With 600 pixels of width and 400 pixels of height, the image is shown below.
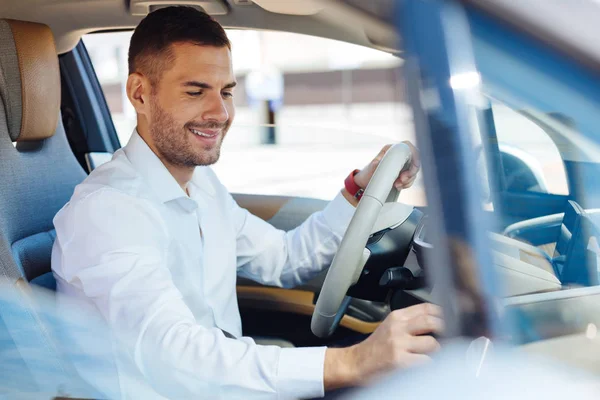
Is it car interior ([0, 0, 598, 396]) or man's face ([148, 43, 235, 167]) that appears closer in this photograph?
car interior ([0, 0, 598, 396])

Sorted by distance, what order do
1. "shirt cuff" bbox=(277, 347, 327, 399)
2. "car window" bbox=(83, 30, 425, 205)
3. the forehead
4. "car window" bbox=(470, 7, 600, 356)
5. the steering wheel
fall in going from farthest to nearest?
the forehead < "car window" bbox=(83, 30, 425, 205) < the steering wheel < "shirt cuff" bbox=(277, 347, 327, 399) < "car window" bbox=(470, 7, 600, 356)

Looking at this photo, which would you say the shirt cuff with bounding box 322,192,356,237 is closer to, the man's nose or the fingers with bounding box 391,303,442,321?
the man's nose

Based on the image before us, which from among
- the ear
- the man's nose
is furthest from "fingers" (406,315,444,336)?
the ear

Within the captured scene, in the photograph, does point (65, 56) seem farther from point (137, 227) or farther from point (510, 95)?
point (510, 95)

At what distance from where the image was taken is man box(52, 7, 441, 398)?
1185 mm

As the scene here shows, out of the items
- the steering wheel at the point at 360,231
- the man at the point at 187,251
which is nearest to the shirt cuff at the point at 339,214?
the man at the point at 187,251

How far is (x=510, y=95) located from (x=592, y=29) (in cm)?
13

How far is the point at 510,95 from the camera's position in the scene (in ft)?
2.85

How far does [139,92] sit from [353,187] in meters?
0.61

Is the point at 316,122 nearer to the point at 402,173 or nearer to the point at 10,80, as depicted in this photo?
the point at 10,80

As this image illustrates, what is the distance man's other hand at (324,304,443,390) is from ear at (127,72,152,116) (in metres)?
0.90

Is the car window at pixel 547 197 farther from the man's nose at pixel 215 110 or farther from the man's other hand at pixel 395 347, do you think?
the man's nose at pixel 215 110

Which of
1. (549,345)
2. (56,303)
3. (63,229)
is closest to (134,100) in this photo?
(63,229)

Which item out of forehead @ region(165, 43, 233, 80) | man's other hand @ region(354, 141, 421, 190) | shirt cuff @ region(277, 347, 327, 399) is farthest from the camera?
forehead @ region(165, 43, 233, 80)
